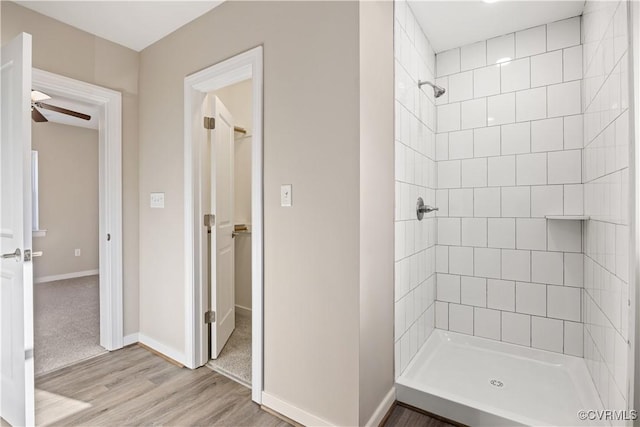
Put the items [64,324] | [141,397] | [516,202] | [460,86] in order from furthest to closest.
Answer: [64,324] → [460,86] → [516,202] → [141,397]

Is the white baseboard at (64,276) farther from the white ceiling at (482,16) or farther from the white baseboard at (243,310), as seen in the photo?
the white ceiling at (482,16)

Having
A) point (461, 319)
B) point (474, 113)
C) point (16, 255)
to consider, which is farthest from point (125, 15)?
point (461, 319)

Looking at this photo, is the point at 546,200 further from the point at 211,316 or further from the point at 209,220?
the point at 211,316

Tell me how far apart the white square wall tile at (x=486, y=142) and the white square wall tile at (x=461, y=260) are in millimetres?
774

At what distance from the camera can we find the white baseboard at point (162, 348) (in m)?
2.44

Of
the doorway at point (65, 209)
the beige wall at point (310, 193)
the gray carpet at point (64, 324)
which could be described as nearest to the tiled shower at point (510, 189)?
the beige wall at point (310, 193)

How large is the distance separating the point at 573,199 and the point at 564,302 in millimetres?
723

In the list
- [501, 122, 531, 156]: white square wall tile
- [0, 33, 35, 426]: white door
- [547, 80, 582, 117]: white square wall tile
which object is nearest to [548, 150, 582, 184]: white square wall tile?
[501, 122, 531, 156]: white square wall tile

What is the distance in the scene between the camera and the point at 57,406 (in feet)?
6.22

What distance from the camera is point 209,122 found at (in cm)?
250

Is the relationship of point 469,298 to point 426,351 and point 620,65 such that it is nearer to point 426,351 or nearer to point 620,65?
point 426,351

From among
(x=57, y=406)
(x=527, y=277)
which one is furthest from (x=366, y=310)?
(x=57, y=406)

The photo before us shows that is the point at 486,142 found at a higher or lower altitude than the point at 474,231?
higher

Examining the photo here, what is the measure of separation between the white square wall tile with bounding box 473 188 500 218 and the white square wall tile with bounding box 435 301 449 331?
815 millimetres
